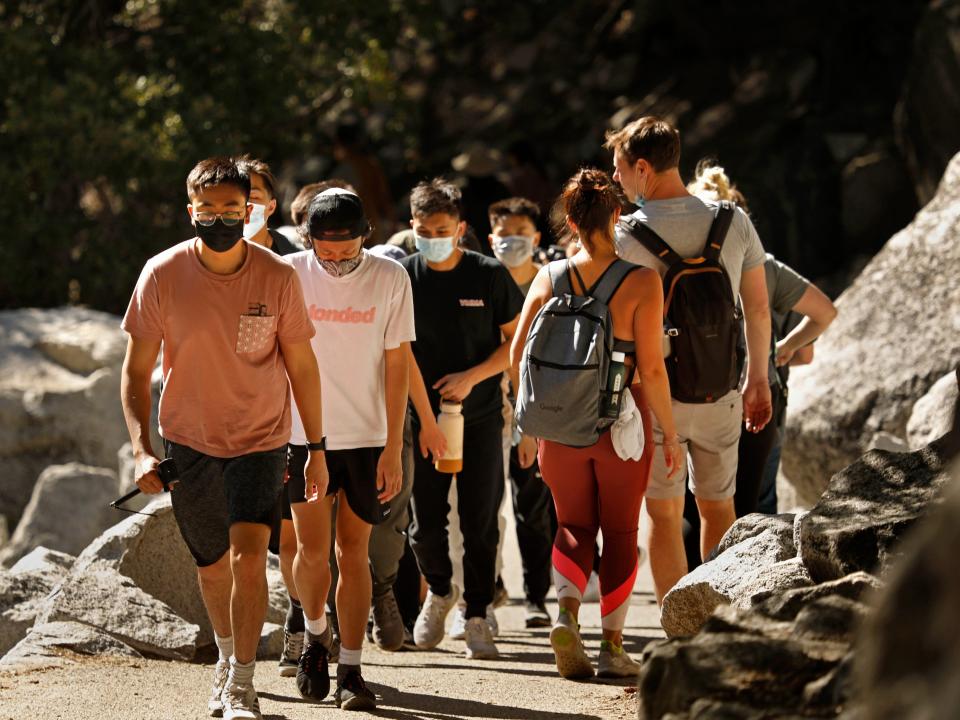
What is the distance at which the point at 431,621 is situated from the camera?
6.84 metres

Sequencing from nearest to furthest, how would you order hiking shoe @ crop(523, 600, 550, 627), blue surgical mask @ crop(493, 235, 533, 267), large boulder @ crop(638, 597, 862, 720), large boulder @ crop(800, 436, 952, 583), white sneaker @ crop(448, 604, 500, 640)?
large boulder @ crop(638, 597, 862, 720)
large boulder @ crop(800, 436, 952, 583)
white sneaker @ crop(448, 604, 500, 640)
hiking shoe @ crop(523, 600, 550, 627)
blue surgical mask @ crop(493, 235, 533, 267)

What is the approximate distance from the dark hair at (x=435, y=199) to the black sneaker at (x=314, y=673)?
2.01 metres

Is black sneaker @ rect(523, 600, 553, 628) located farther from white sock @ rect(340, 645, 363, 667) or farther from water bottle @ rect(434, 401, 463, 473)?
white sock @ rect(340, 645, 363, 667)

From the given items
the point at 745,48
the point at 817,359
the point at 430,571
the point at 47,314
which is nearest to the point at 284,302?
the point at 430,571

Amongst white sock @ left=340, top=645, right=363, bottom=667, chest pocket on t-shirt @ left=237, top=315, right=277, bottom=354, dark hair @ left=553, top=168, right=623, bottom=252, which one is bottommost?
white sock @ left=340, top=645, right=363, bottom=667

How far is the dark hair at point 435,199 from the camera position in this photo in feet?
21.7

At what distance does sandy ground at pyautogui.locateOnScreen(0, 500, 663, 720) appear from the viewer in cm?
542

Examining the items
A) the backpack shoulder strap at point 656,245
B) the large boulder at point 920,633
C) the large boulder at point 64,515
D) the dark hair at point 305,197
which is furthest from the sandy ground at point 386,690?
the large boulder at point 64,515

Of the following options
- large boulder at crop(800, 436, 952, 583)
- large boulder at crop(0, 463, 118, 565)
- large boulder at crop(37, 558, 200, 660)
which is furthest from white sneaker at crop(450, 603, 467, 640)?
large boulder at crop(0, 463, 118, 565)

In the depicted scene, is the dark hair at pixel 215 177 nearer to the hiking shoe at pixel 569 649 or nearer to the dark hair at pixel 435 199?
the dark hair at pixel 435 199

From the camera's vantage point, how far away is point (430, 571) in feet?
22.5

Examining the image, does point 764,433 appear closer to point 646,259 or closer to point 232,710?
point 646,259

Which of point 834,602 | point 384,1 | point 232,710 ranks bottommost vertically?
point 232,710

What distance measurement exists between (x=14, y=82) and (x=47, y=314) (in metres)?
Answer: 2.67
